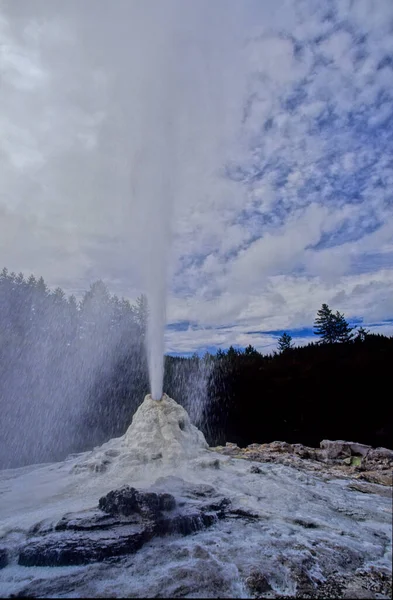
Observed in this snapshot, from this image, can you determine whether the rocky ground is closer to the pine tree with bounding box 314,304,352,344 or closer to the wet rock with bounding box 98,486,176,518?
the wet rock with bounding box 98,486,176,518

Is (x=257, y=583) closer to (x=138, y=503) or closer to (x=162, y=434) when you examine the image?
(x=138, y=503)

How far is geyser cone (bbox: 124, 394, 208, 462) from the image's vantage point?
8398mm

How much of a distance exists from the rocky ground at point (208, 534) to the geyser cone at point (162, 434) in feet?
2.28

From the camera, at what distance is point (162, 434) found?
906 centimetres

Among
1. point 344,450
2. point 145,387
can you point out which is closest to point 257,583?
point 344,450

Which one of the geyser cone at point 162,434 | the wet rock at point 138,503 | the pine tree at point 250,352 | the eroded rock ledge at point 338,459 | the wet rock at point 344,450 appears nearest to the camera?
the wet rock at point 138,503

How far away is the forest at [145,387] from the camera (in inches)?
524

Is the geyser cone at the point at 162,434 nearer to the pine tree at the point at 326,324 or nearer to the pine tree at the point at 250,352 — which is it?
the pine tree at the point at 250,352

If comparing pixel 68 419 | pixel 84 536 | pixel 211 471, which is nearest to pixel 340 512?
pixel 211 471

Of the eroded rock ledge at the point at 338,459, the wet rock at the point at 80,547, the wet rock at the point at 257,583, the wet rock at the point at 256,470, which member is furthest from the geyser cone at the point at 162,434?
the wet rock at the point at 257,583

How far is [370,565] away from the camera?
3.50m

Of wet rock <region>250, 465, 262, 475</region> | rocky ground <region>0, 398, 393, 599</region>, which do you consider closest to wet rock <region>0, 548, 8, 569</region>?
rocky ground <region>0, 398, 393, 599</region>

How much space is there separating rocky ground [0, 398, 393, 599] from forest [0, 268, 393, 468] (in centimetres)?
621

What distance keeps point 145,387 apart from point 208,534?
1787 centimetres
